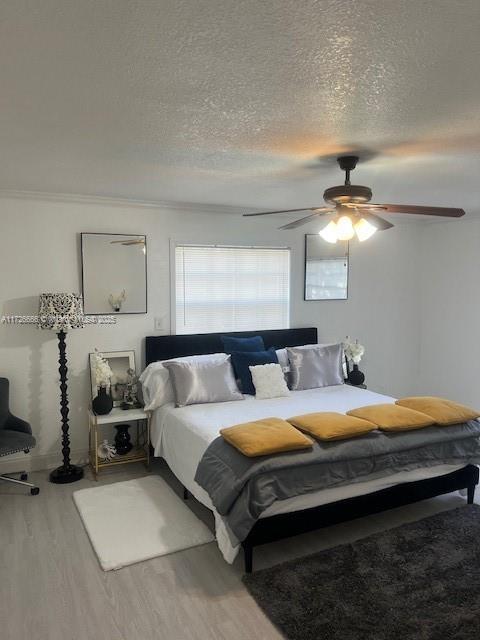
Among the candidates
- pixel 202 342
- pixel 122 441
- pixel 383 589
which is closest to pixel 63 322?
pixel 122 441

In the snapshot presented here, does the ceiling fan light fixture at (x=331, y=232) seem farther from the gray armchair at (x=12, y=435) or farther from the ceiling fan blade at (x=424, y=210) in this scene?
the gray armchair at (x=12, y=435)

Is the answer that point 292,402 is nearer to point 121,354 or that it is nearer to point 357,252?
point 121,354

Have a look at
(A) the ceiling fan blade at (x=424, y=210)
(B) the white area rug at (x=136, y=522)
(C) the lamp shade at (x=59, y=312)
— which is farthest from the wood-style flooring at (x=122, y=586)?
(A) the ceiling fan blade at (x=424, y=210)

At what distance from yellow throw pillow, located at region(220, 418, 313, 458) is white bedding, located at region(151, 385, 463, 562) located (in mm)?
290

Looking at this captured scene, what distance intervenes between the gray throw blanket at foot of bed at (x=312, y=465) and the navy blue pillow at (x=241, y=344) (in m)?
1.56

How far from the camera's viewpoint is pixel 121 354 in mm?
4312

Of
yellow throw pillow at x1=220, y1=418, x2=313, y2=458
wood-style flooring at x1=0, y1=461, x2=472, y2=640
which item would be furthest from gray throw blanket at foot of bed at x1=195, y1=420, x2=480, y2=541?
wood-style flooring at x1=0, y1=461, x2=472, y2=640

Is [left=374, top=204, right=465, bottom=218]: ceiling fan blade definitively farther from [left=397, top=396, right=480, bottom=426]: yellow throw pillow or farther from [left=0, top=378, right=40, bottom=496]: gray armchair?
[left=0, top=378, right=40, bottom=496]: gray armchair

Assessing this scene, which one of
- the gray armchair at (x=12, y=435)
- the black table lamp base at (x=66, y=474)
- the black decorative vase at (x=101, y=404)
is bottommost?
the black table lamp base at (x=66, y=474)

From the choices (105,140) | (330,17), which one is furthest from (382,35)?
(105,140)

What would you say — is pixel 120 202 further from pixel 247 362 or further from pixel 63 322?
pixel 247 362

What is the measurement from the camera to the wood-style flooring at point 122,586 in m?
2.25

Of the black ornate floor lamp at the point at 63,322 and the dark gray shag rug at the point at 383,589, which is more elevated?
the black ornate floor lamp at the point at 63,322

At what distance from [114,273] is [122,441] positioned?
150 centimetres
